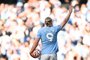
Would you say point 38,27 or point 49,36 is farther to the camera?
point 38,27

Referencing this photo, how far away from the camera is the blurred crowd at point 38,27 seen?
9.23 meters

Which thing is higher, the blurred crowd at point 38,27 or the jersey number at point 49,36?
the jersey number at point 49,36

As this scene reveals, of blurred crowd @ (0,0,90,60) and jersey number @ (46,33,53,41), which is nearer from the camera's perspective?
jersey number @ (46,33,53,41)

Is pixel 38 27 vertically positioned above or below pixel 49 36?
below

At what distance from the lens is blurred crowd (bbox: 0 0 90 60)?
A: 9.23 metres

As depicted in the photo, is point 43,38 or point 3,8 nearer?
point 43,38

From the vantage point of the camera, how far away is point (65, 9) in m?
9.64

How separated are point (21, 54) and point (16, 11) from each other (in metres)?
1.10

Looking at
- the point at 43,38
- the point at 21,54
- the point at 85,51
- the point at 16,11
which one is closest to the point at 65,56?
the point at 85,51

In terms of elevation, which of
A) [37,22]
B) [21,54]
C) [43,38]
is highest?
[43,38]

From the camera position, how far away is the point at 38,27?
9797 millimetres

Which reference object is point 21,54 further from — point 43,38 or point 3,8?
point 43,38

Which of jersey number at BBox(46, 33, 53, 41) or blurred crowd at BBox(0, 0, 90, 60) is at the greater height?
jersey number at BBox(46, 33, 53, 41)

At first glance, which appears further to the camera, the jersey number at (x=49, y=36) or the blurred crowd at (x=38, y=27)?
the blurred crowd at (x=38, y=27)
